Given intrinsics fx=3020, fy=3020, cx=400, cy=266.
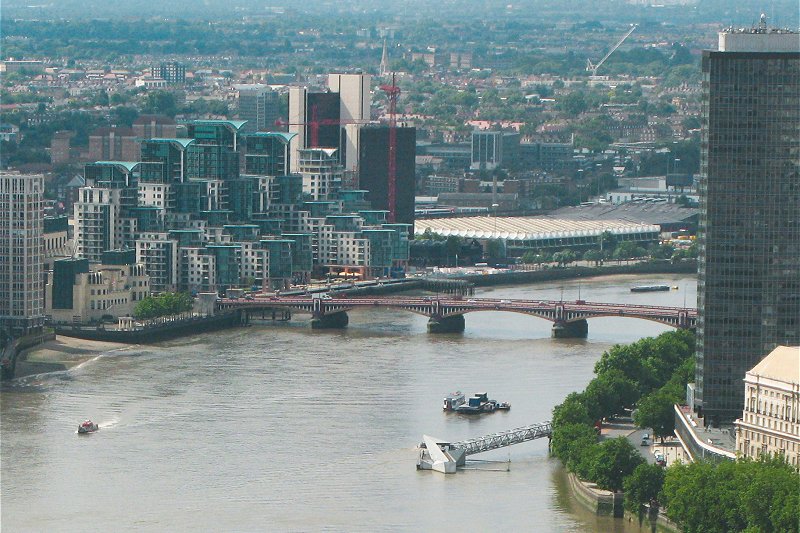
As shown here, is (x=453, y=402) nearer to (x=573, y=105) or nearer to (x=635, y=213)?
(x=635, y=213)

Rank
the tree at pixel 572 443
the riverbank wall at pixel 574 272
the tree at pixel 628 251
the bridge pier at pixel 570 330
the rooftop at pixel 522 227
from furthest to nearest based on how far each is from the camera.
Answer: the rooftop at pixel 522 227 → the tree at pixel 628 251 → the riverbank wall at pixel 574 272 → the bridge pier at pixel 570 330 → the tree at pixel 572 443

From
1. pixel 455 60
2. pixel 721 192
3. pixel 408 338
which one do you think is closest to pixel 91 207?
pixel 408 338

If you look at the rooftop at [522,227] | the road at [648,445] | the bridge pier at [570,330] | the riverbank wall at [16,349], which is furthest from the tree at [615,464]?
the rooftop at [522,227]

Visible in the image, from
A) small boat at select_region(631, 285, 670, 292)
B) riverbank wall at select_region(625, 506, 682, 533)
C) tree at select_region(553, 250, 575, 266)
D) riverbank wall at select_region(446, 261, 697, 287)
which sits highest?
tree at select_region(553, 250, 575, 266)

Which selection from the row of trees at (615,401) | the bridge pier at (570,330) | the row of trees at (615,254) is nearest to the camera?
the row of trees at (615,401)

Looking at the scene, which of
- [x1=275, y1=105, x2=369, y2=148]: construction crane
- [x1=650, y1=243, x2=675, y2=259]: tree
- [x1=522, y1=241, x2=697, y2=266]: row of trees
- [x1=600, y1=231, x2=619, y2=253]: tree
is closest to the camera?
[x1=522, y1=241, x2=697, y2=266]: row of trees

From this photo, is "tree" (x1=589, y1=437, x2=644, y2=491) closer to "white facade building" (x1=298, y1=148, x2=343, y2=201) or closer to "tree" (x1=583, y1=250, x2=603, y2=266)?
"white facade building" (x1=298, y1=148, x2=343, y2=201)

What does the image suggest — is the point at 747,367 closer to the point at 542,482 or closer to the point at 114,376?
the point at 542,482

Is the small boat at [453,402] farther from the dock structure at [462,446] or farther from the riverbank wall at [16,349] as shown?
the riverbank wall at [16,349]

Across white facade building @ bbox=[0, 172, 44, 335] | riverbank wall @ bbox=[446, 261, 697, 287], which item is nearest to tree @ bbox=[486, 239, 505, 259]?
riverbank wall @ bbox=[446, 261, 697, 287]

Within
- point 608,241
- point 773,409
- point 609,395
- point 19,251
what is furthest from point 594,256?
point 773,409
